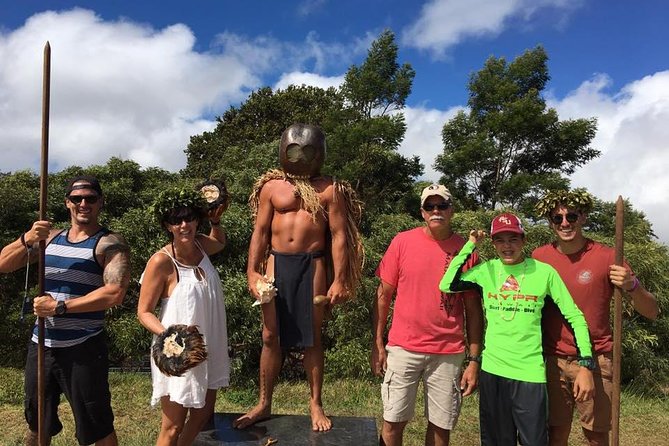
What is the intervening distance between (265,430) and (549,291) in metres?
2.02

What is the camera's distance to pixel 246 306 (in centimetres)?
755

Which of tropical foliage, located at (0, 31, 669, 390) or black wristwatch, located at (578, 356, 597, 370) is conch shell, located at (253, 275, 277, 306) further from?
tropical foliage, located at (0, 31, 669, 390)

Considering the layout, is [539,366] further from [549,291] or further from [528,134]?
[528,134]

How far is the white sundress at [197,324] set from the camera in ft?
8.80

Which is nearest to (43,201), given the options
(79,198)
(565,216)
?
(79,198)

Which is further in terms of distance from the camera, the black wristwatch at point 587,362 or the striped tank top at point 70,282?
the striped tank top at point 70,282

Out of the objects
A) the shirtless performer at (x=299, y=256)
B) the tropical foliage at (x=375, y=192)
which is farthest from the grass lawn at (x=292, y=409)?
the shirtless performer at (x=299, y=256)

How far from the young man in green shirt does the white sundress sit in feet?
4.39

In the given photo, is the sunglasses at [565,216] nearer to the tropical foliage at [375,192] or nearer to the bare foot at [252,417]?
the bare foot at [252,417]

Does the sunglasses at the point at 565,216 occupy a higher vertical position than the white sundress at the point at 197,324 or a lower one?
higher

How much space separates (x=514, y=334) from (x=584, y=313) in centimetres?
47

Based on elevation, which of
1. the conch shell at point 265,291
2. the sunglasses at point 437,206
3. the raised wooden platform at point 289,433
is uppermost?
the sunglasses at point 437,206

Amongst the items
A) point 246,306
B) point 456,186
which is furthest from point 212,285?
point 456,186

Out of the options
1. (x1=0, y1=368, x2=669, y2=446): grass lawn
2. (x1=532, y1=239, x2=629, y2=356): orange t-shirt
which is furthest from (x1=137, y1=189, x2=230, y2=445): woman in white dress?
(x1=0, y1=368, x2=669, y2=446): grass lawn
